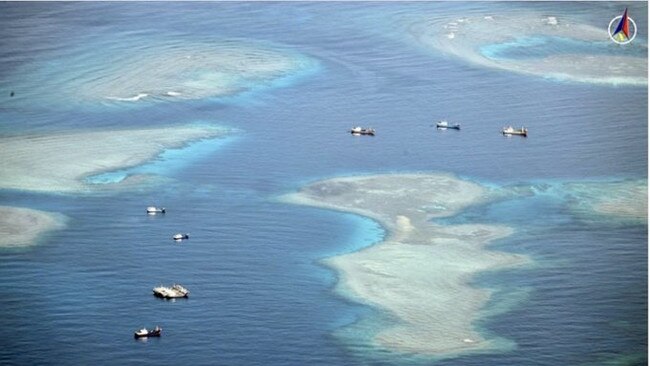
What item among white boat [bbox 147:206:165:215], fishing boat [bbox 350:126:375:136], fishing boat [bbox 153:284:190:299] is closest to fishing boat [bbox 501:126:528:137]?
fishing boat [bbox 350:126:375:136]

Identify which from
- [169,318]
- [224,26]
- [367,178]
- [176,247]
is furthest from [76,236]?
[224,26]

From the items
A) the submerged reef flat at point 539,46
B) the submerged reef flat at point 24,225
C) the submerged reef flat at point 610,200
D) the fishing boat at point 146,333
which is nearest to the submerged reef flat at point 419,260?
the submerged reef flat at point 610,200

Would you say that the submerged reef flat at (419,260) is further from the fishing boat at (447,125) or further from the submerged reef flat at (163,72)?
the submerged reef flat at (163,72)

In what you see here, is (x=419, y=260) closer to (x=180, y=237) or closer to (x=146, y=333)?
(x=180, y=237)

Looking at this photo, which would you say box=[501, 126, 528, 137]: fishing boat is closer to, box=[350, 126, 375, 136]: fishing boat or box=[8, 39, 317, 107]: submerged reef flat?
box=[350, 126, 375, 136]: fishing boat

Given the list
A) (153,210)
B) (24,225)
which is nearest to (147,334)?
(24,225)

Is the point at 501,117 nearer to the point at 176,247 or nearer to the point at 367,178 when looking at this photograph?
the point at 367,178
